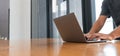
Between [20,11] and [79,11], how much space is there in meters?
1.37

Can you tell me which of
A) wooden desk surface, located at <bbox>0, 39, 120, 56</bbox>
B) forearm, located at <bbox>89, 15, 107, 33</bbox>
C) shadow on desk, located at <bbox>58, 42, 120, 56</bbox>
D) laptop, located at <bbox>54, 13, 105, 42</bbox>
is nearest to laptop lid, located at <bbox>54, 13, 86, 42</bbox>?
laptop, located at <bbox>54, 13, 105, 42</bbox>

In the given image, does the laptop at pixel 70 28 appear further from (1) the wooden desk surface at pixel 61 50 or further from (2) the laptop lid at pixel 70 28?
(1) the wooden desk surface at pixel 61 50

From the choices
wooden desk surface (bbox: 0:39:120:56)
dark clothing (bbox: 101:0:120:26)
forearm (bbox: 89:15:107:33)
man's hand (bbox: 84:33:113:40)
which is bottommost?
wooden desk surface (bbox: 0:39:120:56)

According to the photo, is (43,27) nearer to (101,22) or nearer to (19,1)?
(19,1)

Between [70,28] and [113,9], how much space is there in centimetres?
105

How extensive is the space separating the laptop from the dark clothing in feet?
2.94

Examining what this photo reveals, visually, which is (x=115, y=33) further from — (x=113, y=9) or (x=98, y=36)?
(x=113, y=9)

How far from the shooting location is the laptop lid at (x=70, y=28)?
1.19 meters

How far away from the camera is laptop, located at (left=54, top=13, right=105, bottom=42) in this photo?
1187 mm

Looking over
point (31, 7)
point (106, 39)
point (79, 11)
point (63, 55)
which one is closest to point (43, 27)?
point (31, 7)

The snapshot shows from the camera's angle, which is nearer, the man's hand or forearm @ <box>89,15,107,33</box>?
the man's hand

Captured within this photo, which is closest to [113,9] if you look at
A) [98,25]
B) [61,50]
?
[98,25]

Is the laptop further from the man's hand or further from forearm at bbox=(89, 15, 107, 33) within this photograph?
forearm at bbox=(89, 15, 107, 33)

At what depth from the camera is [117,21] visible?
214 centimetres
